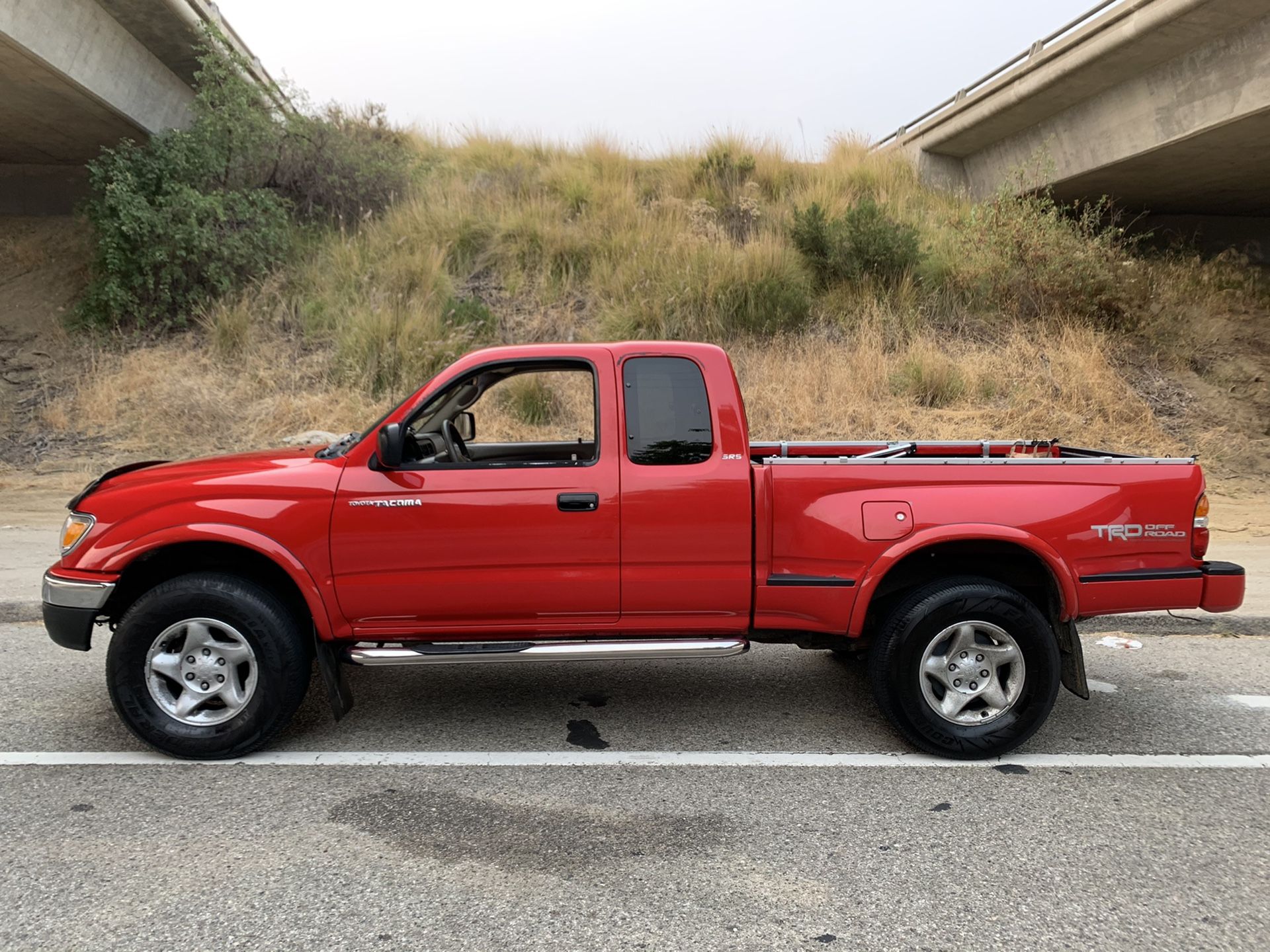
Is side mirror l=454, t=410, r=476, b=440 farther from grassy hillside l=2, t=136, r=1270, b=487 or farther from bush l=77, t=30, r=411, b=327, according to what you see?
bush l=77, t=30, r=411, b=327

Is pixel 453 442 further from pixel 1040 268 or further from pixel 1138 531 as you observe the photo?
pixel 1040 268

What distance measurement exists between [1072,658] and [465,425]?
135 inches

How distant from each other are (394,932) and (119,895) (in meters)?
1.01

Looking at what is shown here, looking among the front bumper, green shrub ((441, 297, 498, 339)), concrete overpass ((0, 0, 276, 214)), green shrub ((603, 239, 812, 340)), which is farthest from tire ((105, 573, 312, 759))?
concrete overpass ((0, 0, 276, 214))

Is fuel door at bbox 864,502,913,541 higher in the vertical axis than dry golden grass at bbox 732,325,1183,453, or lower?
lower

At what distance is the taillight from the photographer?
4.45 meters

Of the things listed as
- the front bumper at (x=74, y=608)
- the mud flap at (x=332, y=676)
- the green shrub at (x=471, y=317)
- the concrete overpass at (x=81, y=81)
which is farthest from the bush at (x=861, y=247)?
the front bumper at (x=74, y=608)

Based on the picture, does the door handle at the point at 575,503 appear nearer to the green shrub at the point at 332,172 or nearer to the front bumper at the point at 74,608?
the front bumper at the point at 74,608

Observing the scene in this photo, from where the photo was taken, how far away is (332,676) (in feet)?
14.3

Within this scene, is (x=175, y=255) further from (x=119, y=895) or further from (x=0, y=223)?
(x=119, y=895)

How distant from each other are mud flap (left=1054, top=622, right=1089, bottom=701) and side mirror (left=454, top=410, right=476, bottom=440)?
128 inches

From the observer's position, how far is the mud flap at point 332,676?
14.3 ft

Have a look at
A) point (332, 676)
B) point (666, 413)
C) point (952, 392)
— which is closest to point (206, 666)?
point (332, 676)

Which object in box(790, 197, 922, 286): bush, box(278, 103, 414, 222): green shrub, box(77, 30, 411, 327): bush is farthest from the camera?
box(278, 103, 414, 222): green shrub
